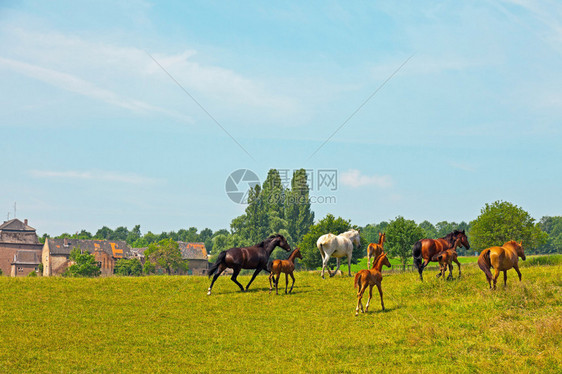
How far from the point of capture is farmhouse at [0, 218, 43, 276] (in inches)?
4407

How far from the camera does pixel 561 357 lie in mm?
11445

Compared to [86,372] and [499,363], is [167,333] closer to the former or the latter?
[86,372]

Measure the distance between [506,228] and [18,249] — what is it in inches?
4359

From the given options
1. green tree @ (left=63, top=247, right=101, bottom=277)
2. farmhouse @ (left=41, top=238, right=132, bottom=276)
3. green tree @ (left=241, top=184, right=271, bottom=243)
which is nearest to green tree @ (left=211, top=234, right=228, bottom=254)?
green tree @ (left=241, top=184, right=271, bottom=243)

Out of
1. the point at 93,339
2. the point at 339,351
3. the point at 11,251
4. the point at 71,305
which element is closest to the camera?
the point at 339,351

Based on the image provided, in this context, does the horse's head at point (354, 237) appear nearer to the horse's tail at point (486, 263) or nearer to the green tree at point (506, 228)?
the horse's tail at point (486, 263)

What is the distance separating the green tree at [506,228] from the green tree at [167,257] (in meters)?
70.4

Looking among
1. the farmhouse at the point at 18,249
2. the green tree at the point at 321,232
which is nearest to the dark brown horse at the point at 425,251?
the green tree at the point at 321,232

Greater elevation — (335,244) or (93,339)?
(335,244)

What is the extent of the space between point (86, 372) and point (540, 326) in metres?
12.4

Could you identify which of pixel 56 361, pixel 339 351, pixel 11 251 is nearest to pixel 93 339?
pixel 56 361

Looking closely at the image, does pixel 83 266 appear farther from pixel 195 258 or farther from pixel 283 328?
pixel 283 328

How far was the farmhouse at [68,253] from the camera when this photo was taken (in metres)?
112

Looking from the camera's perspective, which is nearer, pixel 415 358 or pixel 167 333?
pixel 415 358
